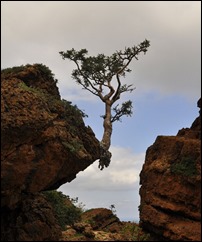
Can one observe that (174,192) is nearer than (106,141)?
Yes

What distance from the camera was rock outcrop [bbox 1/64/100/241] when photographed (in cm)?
1533

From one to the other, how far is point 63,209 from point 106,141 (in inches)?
350

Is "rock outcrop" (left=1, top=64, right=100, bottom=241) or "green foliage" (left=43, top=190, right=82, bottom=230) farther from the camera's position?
"green foliage" (left=43, top=190, right=82, bottom=230)

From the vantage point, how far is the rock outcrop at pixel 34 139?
50.3ft

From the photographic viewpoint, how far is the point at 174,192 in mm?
16312

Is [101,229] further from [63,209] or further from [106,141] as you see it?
[106,141]

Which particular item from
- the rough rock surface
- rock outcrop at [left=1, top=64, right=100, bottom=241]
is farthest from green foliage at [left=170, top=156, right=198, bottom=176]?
rock outcrop at [left=1, top=64, right=100, bottom=241]

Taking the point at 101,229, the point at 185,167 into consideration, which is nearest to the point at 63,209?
the point at 101,229

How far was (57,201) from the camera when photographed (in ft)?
77.9

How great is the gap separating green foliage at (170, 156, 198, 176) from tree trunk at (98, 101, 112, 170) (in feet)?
40.3

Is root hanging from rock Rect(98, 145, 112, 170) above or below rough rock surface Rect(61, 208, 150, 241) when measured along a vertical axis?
above

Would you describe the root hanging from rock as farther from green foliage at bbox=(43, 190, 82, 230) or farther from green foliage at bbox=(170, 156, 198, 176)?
green foliage at bbox=(170, 156, 198, 176)

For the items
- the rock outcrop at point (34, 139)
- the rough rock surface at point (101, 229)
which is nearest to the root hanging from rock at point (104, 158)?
the rough rock surface at point (101, 229)

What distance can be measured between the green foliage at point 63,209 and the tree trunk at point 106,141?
5502mm
